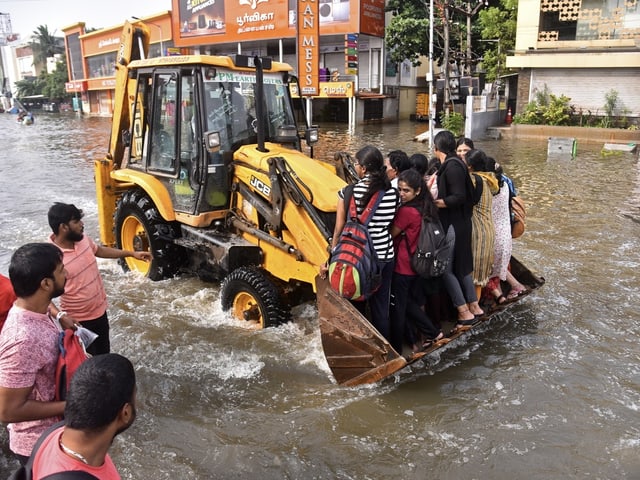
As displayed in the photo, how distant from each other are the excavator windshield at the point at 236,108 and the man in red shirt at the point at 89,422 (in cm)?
399

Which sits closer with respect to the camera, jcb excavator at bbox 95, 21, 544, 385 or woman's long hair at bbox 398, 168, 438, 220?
woman's long hair at bbox 398, 168, 438, 220

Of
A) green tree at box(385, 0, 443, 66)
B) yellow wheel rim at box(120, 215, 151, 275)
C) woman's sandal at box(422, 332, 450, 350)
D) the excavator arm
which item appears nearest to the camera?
woman's sandal at box(422, 332, 450, 350)

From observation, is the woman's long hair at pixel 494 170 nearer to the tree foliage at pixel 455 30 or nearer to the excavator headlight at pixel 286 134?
the excavator headlight at pixel 286 134

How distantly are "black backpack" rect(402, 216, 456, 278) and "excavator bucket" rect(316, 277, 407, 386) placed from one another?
60 centimetres

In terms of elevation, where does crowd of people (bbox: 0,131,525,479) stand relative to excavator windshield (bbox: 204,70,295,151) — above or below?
below

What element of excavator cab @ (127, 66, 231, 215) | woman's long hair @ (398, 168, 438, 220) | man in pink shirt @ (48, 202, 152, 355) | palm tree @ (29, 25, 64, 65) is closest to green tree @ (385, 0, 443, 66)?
excavator cab @ (127, 66, 231, 215)

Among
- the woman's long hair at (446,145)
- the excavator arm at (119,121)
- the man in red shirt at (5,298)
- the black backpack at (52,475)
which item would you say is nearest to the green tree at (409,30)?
the excavator arm at (119,121)

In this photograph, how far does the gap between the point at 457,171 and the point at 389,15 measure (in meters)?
29.5

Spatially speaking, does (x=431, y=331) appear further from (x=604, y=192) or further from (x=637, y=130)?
(x=637, y=130)

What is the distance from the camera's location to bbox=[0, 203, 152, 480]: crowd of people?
1.70m

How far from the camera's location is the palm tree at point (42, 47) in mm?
73875

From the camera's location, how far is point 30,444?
2408mm

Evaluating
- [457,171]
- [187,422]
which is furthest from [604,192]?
[187,422]

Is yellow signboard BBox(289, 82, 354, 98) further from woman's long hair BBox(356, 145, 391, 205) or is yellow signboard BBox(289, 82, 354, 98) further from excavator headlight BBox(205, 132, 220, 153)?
woman's long hair BBox(356, 145, 391, 205)
